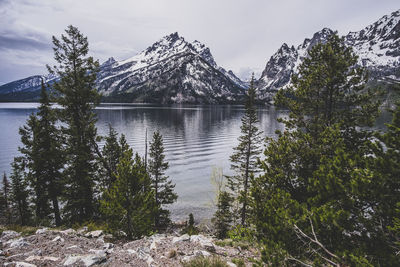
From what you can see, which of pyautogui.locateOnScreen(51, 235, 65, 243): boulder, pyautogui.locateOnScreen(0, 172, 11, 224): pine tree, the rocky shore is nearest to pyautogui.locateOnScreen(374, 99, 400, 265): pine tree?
the rocky shore

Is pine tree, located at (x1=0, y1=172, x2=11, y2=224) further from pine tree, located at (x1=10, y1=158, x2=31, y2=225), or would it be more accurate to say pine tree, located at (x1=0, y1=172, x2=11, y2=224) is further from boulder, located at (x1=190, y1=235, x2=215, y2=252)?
boulder, located at (x1=190, y1=235, x2=215, y2=252)

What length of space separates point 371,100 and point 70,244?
17.3 m

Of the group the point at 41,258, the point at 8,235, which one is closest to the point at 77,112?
the point at 8,235

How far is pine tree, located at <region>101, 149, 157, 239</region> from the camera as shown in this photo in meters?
10.0

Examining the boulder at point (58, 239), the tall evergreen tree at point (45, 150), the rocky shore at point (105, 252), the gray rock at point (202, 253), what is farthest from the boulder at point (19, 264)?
the tall evergreen tree at point (45, 150)

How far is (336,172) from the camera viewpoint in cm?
621

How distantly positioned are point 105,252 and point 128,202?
10.5 ft

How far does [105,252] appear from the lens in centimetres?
726

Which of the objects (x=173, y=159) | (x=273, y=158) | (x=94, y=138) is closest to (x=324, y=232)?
(x=273, y=158)

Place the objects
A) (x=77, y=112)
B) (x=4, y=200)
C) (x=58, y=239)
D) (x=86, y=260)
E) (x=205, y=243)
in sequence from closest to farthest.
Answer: (x=86, y=260) → (x=58, y=239) → (x=205, y=243) → (x=77, y=112) → (x=4, y=200)

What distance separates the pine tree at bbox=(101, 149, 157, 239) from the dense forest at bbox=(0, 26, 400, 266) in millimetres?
56

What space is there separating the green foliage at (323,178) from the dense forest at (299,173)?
4 centimetres

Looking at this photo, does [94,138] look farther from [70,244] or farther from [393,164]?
[393,164]

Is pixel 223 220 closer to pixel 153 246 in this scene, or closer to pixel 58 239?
pixel 153 246
